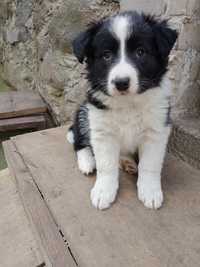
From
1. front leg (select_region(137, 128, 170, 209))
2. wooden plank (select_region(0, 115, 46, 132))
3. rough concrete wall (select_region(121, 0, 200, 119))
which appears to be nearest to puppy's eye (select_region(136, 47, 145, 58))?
front leg (select_region(137, 128, 170, 209))

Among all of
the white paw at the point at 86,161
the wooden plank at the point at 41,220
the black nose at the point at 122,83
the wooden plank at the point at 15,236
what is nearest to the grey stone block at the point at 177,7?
the black nose at the point at 122,83

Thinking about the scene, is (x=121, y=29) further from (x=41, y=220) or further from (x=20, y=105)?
(x=20, y=105)

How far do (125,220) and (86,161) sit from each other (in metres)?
0.53

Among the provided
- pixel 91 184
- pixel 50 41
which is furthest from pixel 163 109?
pixel 50 41

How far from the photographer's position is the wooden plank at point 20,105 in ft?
12.6

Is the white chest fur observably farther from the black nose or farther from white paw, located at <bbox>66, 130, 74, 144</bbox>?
white paw, located at <bbox>66, 130, 74, 144</bbox>

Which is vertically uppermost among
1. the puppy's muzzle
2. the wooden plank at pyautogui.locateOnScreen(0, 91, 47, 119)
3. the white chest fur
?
the puppy's muzzle

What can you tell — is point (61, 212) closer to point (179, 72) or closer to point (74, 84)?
point (179, 72)

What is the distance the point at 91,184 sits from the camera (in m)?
2.02

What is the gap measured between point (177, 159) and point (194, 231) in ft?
2.51

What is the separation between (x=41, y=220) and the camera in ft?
5.88

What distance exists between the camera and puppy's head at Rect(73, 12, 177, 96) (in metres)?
1.55

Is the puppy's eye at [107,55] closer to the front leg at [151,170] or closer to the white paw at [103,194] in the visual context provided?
the front leg at [151,170]

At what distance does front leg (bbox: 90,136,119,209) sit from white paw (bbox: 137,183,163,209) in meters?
0.15
